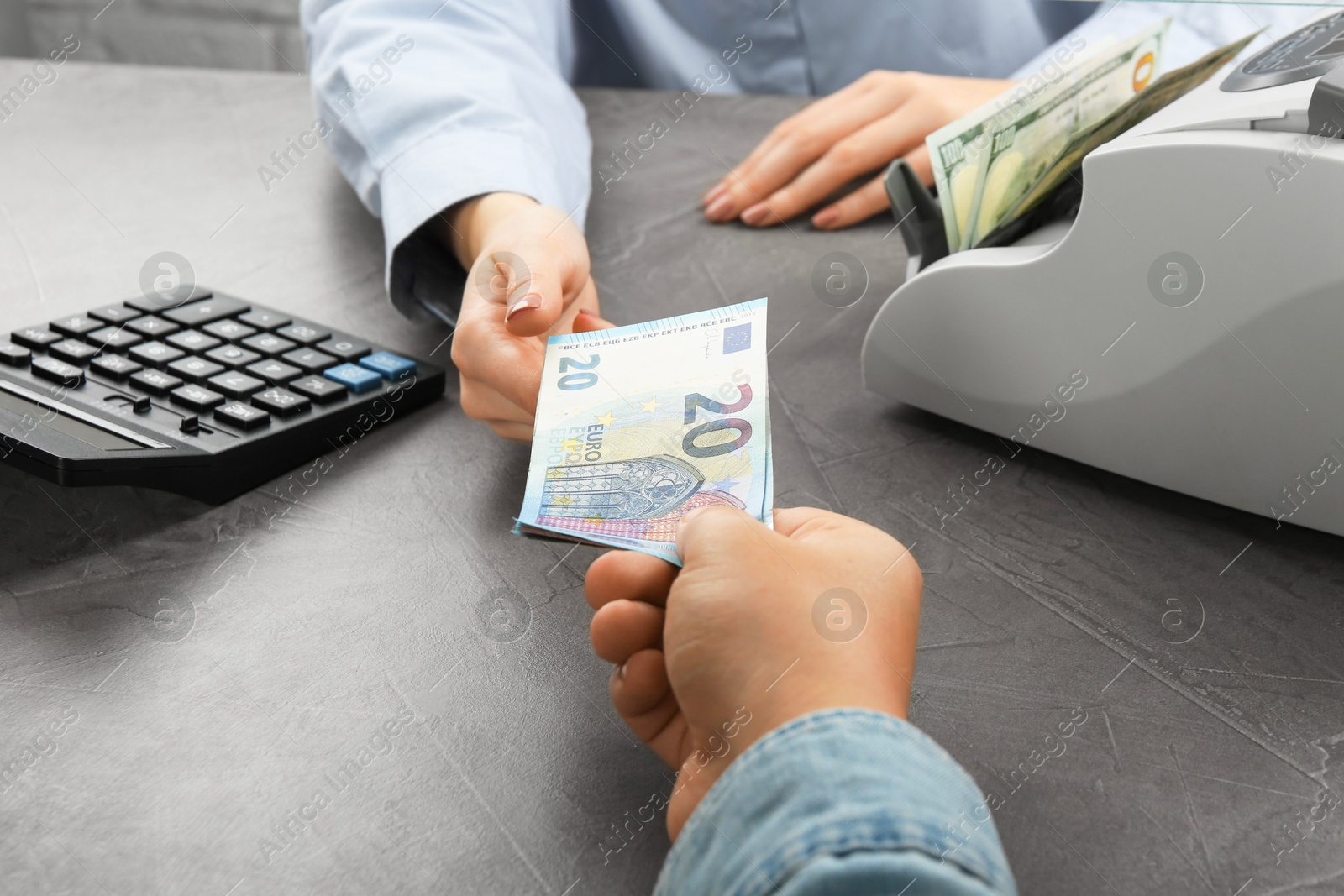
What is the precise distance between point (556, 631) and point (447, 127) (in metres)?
0.57

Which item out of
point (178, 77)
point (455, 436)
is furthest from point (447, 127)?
point (178, 77)

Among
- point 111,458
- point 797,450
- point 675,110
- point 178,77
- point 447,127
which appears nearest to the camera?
point 111,458

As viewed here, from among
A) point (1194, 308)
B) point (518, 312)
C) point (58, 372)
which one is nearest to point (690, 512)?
point (518, 312)

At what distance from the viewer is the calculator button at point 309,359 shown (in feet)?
2.10

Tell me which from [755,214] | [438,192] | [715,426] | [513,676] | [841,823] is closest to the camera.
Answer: [841,823]

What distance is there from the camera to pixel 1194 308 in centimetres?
52

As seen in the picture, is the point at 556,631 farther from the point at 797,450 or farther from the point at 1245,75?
the point at 1245,75

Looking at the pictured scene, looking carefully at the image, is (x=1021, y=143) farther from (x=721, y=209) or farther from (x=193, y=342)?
(x=193, y=342)

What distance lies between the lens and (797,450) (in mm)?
620

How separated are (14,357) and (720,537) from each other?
47cm

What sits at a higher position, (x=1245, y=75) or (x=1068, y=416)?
(x=1245, y=75)

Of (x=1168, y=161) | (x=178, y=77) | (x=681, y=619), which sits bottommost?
(x=178, y=77)

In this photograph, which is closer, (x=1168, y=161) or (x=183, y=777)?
(x=183, y=777)

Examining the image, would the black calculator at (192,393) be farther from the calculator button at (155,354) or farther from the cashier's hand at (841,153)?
the cashier's hand at (841,153)
